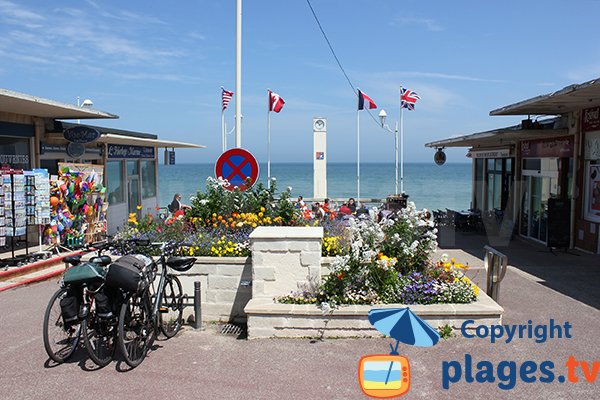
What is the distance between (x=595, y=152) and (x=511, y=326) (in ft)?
24.1

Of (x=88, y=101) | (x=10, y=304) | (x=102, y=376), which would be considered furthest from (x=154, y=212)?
(x=102, y=376)

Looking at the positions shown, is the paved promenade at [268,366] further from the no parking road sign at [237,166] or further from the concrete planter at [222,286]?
the no parking road sign at [237,166]

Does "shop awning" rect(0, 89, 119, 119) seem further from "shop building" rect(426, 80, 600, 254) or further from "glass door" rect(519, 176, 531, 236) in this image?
"glass door" rect(519, 176, 531, 236)

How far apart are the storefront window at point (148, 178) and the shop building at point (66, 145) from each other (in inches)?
26.2

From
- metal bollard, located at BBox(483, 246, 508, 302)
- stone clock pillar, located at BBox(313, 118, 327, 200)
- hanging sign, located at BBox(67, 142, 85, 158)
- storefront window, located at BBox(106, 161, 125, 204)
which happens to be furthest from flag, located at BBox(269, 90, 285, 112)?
metal bollard, located at BBox(483, 246, 508, 302)

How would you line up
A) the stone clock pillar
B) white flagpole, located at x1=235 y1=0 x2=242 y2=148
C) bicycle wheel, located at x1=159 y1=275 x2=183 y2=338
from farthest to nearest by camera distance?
the stone clock pillar < white flagpole, located at x1=235 y1=0 x2=242 y2=148 < bicycle wheel, located at x1=159 y1=275 x2=183 y2=338

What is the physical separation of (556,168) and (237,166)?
30.2ft

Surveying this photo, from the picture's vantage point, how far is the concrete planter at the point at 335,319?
567 centimetres

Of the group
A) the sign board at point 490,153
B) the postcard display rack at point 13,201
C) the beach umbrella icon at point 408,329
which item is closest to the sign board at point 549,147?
the sign board at point 490,153

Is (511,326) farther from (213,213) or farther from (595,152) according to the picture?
(595,152)

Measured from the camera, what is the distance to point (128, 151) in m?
19.2

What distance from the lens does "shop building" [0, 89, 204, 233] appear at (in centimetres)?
1145

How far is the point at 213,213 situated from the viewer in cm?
801

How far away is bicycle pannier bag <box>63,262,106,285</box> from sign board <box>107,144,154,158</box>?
13102 millimetres
